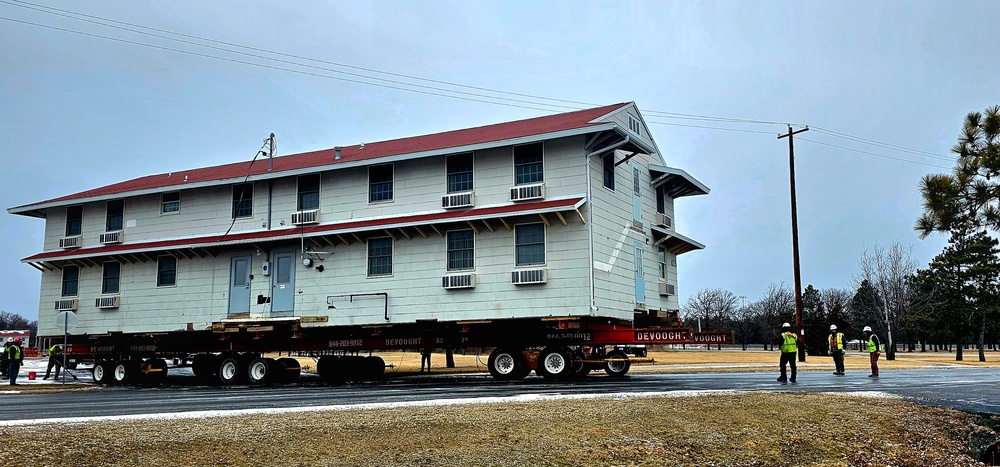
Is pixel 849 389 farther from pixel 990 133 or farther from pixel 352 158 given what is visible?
pixel 352 158

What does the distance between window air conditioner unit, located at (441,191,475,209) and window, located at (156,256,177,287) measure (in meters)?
10.9

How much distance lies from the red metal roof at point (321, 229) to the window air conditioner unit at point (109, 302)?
1.63 meters

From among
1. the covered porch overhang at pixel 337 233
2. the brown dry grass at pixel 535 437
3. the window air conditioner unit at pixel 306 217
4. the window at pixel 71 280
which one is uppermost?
the window air conditioner unit at pixel 306 217

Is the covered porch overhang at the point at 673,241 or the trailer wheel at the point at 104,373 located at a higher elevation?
the covered porch overhang at the point at 673,241

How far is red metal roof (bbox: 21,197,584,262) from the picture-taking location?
23281 mm

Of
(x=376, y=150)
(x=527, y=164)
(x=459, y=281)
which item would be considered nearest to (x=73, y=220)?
(x=376, y=150)

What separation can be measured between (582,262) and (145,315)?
16422mm

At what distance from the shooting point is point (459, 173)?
25.4 metres

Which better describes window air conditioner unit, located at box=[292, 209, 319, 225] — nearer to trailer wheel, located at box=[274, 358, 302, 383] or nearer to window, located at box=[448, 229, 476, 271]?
trailer wheel, located at box=[274, 358, 302, 383]

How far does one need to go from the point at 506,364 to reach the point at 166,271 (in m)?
13.5

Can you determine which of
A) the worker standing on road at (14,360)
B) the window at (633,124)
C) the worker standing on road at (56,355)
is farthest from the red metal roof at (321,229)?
the window at (633,124)

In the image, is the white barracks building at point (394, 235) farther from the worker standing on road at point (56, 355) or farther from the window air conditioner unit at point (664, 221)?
the worker standing on road at point (56, 355)

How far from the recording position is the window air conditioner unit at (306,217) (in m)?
27.4

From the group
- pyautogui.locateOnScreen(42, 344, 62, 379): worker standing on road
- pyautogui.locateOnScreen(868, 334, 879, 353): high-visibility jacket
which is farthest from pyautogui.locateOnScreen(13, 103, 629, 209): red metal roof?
pyautogui.locateOnScreen(868, 334, 879, 353): high-visibility jacket
